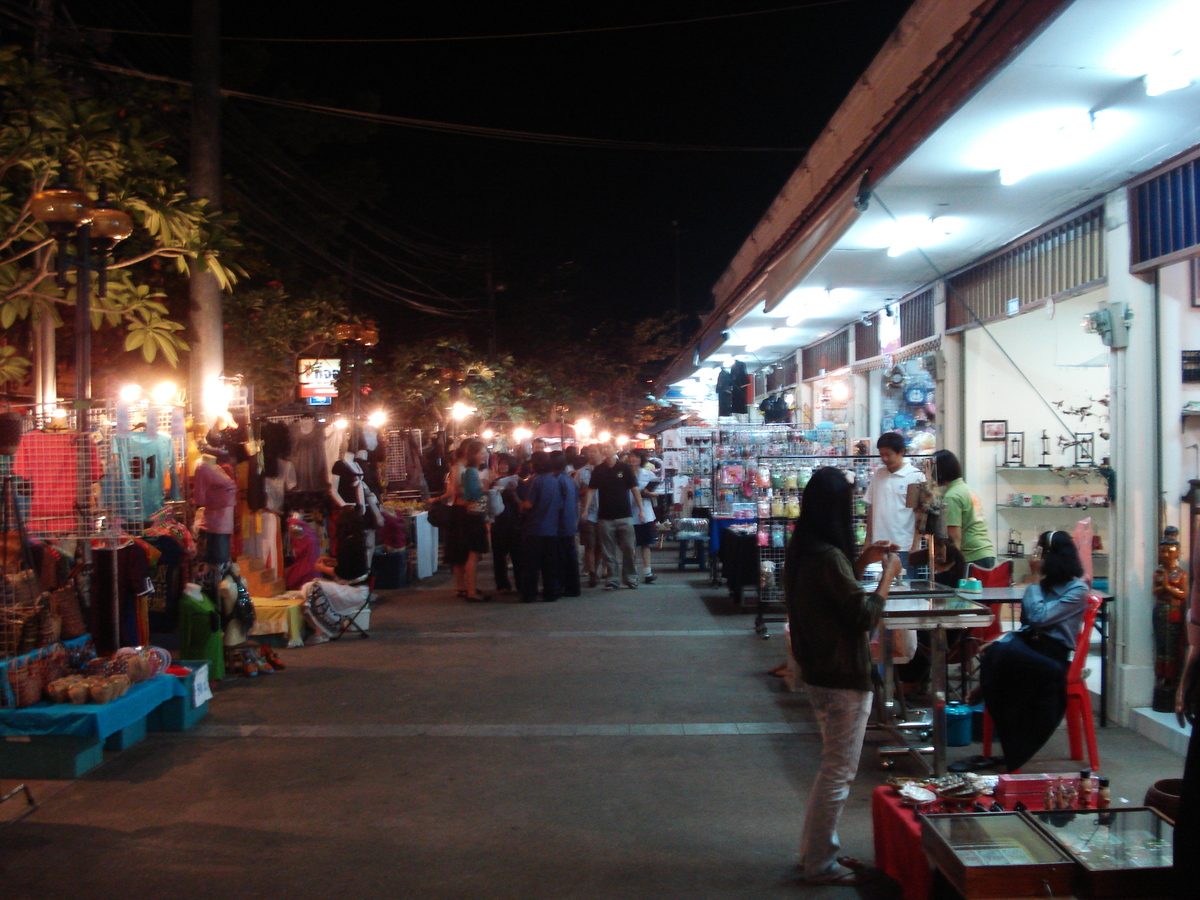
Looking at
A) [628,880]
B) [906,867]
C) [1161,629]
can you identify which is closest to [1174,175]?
[1161,629]

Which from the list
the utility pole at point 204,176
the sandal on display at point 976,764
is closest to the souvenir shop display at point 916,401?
the sandal on display at point 976,764

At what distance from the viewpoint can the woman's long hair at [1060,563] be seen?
576 cm

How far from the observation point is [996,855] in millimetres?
3539

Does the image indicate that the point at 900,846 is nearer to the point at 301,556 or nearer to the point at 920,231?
the point at 920,231

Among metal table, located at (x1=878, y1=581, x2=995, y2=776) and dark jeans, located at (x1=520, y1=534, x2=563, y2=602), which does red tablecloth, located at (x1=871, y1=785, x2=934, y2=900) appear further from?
dark jeans, located at (x1=520, y1=534, x2=563, y2=602)

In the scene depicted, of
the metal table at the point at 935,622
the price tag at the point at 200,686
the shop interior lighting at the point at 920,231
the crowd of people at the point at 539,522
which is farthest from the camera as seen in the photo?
the crowd of people at the point at 539,522

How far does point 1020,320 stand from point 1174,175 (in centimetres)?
399

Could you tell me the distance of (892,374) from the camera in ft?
38.2

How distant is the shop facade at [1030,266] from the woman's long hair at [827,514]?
2.37m

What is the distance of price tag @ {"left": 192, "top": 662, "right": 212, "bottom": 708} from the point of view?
680 centimetres

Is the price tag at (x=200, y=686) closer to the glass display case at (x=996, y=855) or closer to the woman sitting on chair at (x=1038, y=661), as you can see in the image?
the glass display case at (x=996, y=855)

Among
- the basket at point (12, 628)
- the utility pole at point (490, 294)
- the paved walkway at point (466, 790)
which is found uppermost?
the utility pole at point (490, 294)

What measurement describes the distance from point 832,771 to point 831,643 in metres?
0.56

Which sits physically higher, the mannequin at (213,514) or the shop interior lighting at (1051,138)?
the shop interior lighting at (1051,138)
